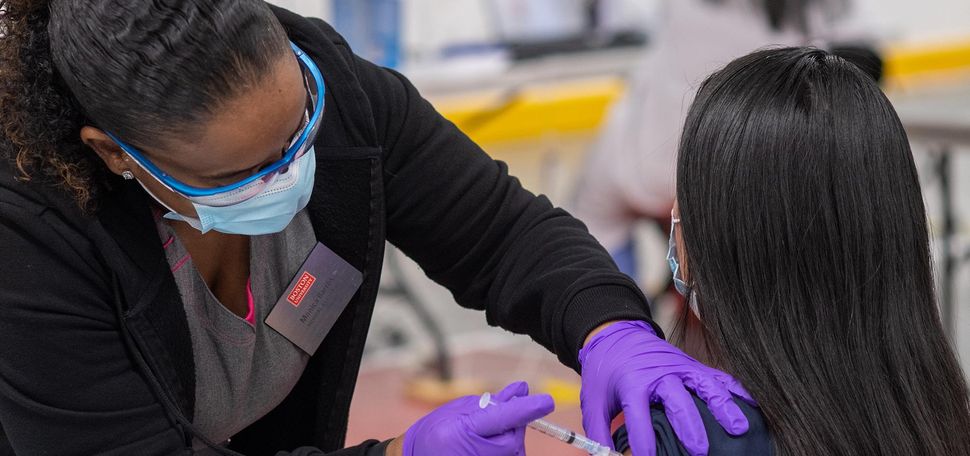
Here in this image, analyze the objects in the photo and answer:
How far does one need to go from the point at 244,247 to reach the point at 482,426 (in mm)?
451

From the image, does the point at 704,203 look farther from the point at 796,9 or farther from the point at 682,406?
the point at 796,9

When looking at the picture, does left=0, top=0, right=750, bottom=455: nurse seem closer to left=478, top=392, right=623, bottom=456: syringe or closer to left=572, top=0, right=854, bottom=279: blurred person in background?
left=478, top=392, right=623, bottom=456: syringe

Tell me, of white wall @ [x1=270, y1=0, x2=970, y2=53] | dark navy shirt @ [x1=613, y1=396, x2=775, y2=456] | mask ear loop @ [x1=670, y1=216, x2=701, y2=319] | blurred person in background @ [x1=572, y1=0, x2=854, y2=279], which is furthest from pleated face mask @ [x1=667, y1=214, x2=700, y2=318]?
white wall @ [x1=270, y1=0, x2=970, y2=53]

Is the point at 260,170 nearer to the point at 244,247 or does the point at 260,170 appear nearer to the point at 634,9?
the point at 244,247

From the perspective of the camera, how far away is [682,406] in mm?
1083

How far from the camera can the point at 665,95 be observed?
2.82 metres

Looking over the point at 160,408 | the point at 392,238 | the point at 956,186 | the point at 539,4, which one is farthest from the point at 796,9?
the point at 956,186

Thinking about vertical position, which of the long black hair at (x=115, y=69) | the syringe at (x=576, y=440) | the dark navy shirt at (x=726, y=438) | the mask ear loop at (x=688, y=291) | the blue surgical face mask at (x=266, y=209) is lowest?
the syringe at (x=576, y=440)

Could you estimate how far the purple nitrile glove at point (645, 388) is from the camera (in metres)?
1.08

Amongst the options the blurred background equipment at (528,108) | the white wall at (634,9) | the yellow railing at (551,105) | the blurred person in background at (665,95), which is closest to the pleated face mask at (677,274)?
the blurred person in background at (665,95)

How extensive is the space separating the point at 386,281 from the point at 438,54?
88cm

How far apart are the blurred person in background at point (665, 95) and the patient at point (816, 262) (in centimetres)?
142

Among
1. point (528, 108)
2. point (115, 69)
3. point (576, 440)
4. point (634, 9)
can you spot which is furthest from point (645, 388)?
point (634, 9)

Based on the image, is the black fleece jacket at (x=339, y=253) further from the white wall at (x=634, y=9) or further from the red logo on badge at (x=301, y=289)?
the white wall at (x=634, y=9)
